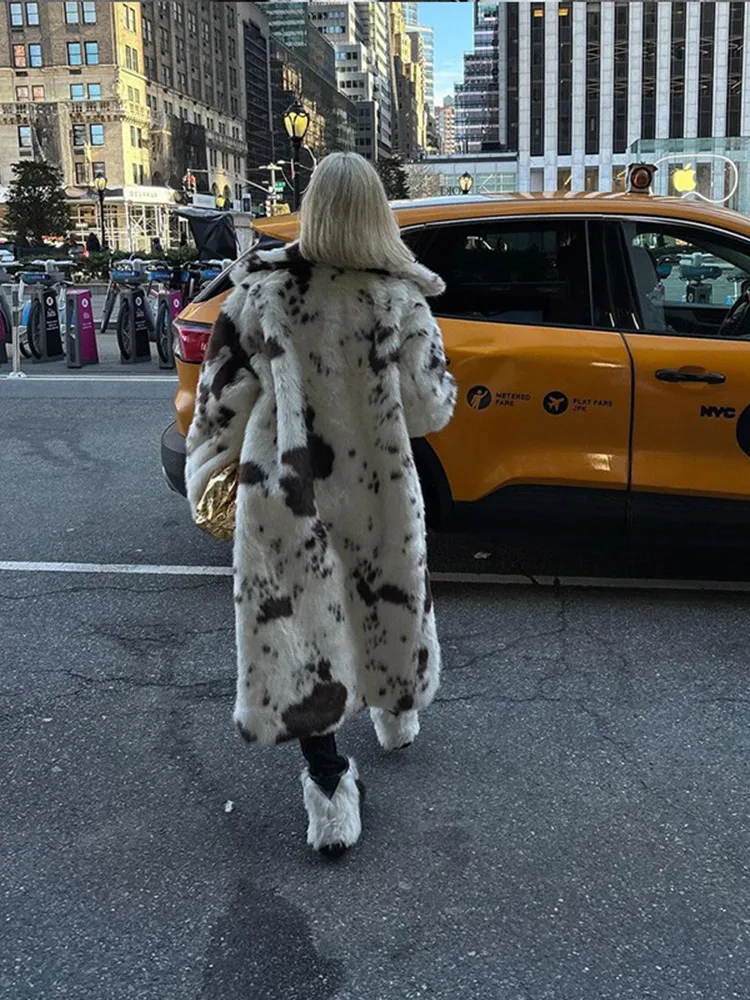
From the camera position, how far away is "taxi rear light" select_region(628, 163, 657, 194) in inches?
205

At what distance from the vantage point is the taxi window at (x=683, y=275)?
4.55 meters

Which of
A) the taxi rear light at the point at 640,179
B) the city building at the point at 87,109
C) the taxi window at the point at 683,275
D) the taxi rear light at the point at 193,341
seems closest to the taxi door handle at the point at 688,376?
the taxi window at the point at 683,275

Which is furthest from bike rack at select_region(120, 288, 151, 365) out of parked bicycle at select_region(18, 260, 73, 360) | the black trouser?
the black trouser

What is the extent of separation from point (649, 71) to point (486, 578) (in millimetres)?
128022

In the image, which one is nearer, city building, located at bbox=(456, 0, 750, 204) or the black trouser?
the black trouser

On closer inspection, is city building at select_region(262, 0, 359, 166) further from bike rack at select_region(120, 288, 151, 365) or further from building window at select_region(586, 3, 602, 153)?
bike rack at select_region(120, 288, 151, 365)

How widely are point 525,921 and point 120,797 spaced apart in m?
1.34

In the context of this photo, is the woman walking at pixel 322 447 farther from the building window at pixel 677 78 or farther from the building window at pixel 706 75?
the building window at pixel 706 75

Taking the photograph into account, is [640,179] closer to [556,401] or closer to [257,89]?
[556,401]

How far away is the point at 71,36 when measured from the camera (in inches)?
3912

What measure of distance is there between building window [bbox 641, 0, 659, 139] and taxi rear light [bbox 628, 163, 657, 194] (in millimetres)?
122483

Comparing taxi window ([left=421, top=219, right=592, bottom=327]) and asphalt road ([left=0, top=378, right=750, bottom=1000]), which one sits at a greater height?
taxi window ([left=421, top=219, right=592, bottom=327])

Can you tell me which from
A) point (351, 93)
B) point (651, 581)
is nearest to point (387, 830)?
point (651, 581)

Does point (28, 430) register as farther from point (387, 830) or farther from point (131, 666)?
point (387, 830)
